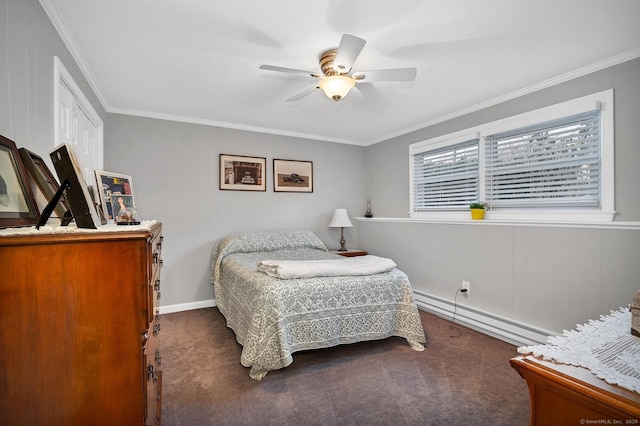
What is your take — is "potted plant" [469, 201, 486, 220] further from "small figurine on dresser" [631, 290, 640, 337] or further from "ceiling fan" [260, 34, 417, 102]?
"small figurine on dresser" [631, 290, 640, 337]

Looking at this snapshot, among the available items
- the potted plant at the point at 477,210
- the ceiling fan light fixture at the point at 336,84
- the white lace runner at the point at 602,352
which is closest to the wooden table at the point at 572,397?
the white lace runner at the point at 602,352

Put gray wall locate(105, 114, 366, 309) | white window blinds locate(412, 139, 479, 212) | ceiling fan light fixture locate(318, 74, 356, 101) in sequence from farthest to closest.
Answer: gray wall locate(105, 114, 366, 309) → white window blinds locate(412, 139, 479, 212) → ceiling fan light fixture locate(318, 74, 356, 101)

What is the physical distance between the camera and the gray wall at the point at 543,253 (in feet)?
7.20

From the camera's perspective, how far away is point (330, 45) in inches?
81.5

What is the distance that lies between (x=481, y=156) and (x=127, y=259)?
3.31 m

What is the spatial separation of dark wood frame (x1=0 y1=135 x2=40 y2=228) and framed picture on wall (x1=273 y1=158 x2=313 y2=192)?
3142 millimetres

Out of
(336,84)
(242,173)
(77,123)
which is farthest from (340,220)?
(77,123)

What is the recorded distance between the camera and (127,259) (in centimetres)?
92

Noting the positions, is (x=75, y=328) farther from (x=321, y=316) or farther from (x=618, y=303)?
(x=618, y=303)

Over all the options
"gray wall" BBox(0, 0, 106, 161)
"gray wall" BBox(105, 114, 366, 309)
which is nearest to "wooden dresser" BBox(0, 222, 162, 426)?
"gray wall" BBox(0, 0, 106, 161)

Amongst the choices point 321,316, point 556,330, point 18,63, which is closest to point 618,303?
point 556,330

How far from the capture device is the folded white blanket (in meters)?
2.37

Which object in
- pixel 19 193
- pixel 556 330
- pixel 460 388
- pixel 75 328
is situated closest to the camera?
pixel 75 328

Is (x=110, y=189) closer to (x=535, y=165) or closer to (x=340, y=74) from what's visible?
(x=340, y=74)
